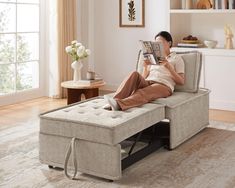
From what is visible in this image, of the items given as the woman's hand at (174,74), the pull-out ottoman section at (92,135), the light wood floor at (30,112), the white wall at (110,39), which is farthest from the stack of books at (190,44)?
the pull-out ottoman section at (92,135)

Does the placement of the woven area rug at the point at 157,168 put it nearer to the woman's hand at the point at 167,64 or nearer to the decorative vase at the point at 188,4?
the woman's hand at the point at 167,64

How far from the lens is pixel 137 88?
436cm

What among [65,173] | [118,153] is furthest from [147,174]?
[65,173]

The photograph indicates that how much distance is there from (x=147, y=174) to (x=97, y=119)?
562 mm

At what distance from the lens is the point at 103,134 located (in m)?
3.38

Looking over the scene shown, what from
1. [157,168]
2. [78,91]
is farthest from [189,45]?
[157,168]

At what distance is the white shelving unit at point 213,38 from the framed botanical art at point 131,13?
0.63 metres

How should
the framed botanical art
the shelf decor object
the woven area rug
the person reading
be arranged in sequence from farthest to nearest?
the framed botanical art
the shelf decor object
the person reading
the woven area rug

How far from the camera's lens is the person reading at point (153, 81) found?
4.18m

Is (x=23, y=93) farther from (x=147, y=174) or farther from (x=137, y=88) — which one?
(x=147, y=174)

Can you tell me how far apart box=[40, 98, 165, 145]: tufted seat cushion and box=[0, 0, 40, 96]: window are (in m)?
2.49

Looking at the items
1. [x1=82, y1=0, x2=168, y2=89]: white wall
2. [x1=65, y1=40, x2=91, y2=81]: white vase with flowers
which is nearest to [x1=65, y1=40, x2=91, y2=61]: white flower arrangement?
[x1=65, y1=40, x2=91, y2=81]: white vase with flowers

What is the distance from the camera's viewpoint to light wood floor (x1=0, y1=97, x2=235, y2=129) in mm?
5367

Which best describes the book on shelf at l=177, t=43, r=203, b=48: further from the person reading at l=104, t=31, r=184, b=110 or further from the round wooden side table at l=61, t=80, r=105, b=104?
the person reading at l=104, t=31, r=184, b=110
